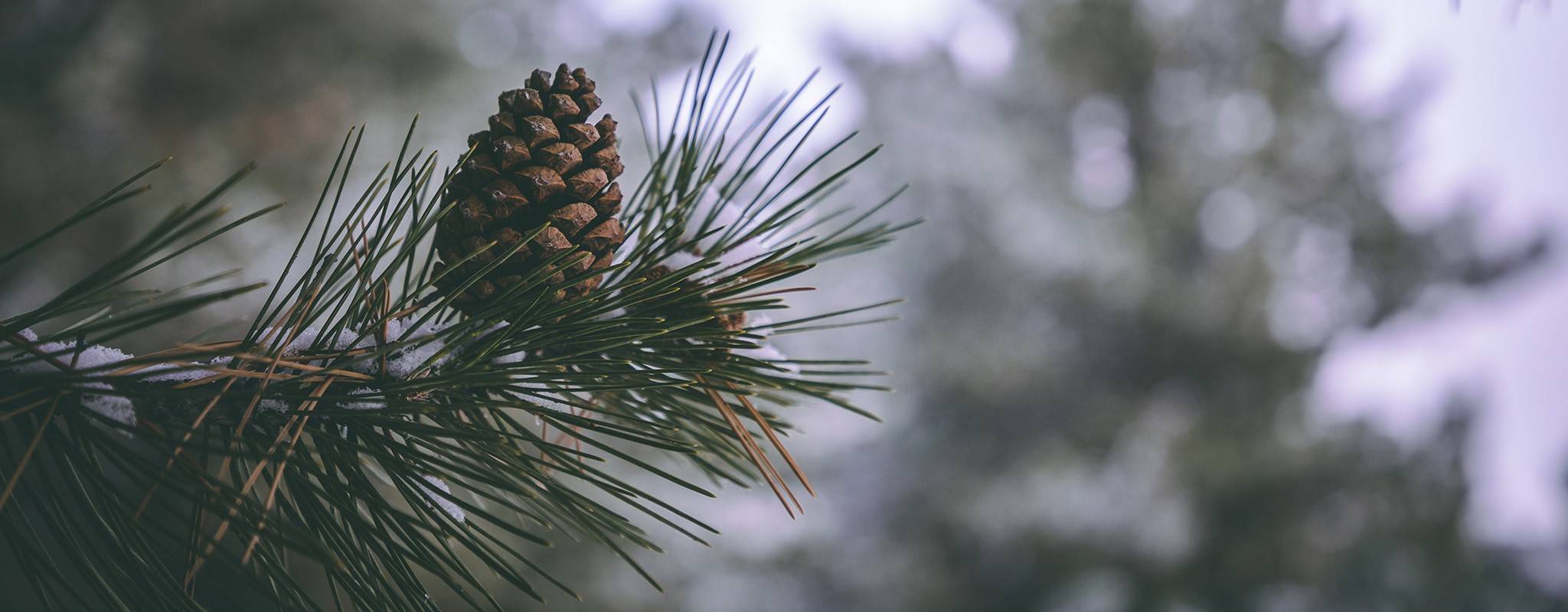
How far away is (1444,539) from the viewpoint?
2.72m

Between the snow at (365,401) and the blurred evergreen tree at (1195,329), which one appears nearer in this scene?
the snow at (365,401)

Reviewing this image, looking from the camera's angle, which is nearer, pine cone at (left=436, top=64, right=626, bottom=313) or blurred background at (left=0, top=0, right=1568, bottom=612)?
pine cone at (left=436, top=64, right=626, bottom=313)

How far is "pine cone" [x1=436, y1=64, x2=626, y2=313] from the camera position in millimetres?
247

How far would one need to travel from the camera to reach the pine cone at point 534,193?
0.81ft

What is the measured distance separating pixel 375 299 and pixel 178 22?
1973mm

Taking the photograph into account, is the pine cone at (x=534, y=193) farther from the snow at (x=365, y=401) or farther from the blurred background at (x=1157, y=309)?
the blurred background at (x=1157, y=309)

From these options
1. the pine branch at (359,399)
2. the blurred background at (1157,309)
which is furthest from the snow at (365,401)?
the blurred background at (1157,309)

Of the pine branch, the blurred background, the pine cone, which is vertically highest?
the blurred background

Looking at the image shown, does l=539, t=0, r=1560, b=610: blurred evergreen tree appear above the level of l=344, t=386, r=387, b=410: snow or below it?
above

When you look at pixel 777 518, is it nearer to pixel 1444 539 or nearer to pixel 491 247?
pixel 1444 539

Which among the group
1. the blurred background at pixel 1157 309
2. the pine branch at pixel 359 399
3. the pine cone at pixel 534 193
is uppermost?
the blurred background at pixel 1157 309

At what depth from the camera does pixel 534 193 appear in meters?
0.25

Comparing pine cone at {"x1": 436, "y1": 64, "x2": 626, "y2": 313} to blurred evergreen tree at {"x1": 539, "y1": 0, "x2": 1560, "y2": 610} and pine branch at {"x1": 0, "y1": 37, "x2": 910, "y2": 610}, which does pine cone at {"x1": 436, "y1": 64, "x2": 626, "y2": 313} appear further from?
blurred evergreen tree at {"x1": 539, "y1": 0, "x2": 1560, "y2": 610}

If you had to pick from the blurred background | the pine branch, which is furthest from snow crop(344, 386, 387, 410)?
the blurred background
